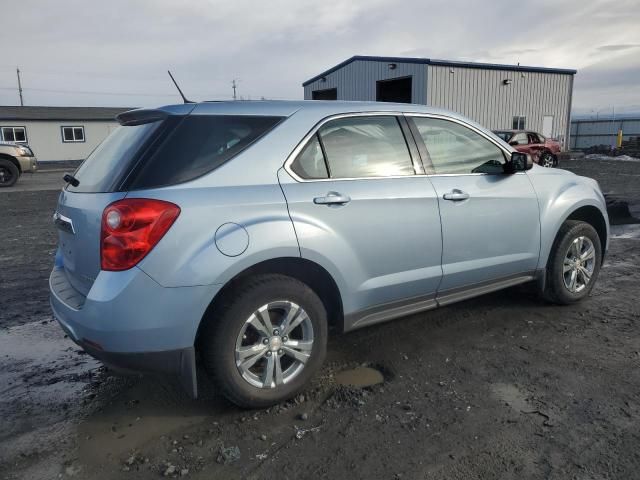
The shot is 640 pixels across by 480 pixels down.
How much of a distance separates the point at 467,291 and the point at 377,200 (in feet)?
3.82

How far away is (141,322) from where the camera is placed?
2.55m

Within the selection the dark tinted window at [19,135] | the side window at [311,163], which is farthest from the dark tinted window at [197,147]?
the dark tinted window at [19,135]

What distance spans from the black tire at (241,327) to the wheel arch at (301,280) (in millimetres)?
27

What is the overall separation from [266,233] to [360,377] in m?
1.26

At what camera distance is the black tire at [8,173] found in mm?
16891

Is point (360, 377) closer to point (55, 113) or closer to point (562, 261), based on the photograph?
point (562, 261)

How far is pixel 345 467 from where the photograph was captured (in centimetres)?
247

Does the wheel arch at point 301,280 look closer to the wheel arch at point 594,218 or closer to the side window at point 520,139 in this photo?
the wheel arch at point 594,218

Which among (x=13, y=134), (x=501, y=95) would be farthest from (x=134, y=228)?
(x=13, y=134)

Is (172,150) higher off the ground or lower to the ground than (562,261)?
higher

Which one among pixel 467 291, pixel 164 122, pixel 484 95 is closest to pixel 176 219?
pixel 164 122

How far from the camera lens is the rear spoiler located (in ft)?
9.62

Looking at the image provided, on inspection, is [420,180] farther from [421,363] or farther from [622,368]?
[622,368]

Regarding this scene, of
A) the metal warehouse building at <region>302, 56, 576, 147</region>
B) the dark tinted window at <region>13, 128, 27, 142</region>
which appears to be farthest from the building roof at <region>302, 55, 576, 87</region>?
the dark tinted window at <region>13, 128, 27, 142</region>
